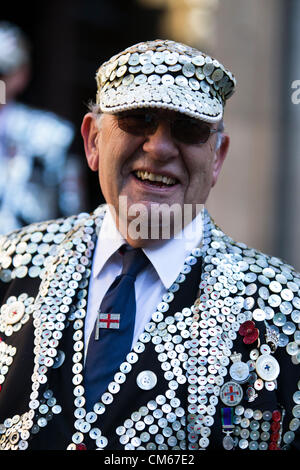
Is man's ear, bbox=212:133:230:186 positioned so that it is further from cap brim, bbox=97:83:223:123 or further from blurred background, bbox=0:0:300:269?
blurred background, bbox=0:0:300:269

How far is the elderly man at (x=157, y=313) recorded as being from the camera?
6.33 feet

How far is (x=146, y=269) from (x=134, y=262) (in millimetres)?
44

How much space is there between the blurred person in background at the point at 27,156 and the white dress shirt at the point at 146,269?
3325mm

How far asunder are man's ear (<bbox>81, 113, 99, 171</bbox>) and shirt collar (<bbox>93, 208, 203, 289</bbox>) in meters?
0.19

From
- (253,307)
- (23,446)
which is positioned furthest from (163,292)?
(23,446)

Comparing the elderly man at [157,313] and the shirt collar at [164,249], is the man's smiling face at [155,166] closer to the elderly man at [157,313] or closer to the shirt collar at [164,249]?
the elderly man at [157,313]

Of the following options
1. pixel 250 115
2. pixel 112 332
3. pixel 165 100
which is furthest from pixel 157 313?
pixel 250 115

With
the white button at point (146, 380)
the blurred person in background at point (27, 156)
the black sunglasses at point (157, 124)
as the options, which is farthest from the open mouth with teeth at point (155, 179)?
the blurred person in background at point (27, 156)

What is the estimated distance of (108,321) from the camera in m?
2.06

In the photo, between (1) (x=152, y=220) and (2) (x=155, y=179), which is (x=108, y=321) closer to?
(1) (x=152, y=220)

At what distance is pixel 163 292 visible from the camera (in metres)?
2.12

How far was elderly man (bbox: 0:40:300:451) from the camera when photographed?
193 centimetres

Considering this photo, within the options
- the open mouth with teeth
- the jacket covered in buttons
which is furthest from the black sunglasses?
the jacket covered in buttons
